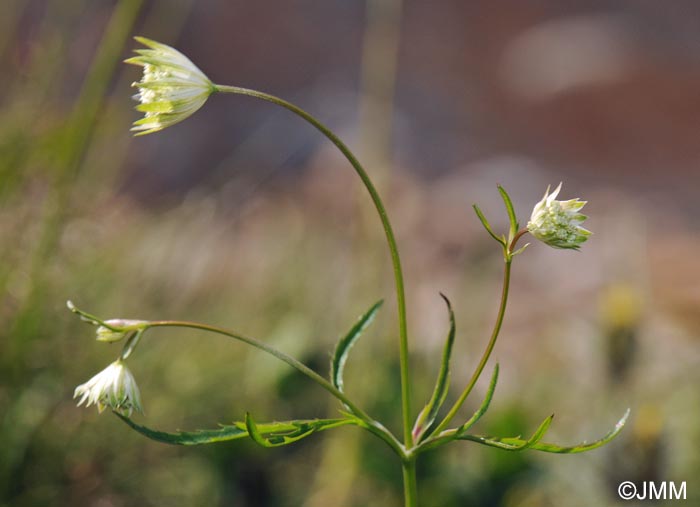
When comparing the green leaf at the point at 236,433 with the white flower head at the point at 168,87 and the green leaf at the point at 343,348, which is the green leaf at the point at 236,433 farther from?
the white flower head at the point at 168,87

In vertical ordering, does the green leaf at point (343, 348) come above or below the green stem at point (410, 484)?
above

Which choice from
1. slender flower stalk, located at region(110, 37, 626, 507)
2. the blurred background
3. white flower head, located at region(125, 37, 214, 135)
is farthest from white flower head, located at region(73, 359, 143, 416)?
the blurred background

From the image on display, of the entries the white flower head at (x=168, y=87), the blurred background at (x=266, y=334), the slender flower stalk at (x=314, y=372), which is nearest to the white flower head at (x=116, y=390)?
the slender flower stalk at (x=314, y=372)

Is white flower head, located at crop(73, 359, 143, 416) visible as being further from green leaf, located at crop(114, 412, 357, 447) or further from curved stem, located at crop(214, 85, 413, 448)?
curved stem, located at crop(214, 85, 413, 448)

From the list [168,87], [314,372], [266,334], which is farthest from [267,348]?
[266,334]

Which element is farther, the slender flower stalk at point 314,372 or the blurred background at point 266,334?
the blurred background at point 266,334

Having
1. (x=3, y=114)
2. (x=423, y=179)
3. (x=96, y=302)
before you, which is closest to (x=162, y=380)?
(x=96, y=302)

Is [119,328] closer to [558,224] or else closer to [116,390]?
[116,390]
